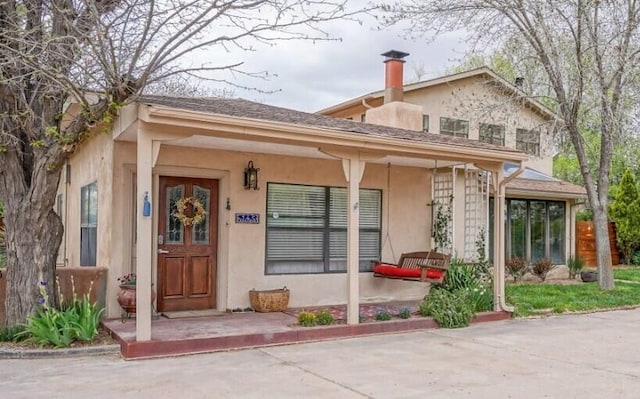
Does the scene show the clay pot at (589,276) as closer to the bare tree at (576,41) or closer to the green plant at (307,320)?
the bare tree at (576,41)

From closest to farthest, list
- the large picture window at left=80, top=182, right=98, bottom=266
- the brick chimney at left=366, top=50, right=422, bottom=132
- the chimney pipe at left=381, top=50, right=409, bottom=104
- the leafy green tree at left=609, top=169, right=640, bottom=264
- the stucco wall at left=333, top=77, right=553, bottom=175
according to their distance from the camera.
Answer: the large picture window at left=80, top=182, right=98, bottom=266, the brick chimney at left=366, top=50, right=422, bottom=132, the chimney pipe at left=381, top=50, right=409, bottom=104, the stucco wall at left=333, top=77, right=553, bottom=175, the leafy green tree at left=609, top=169, right=640, bottom=264

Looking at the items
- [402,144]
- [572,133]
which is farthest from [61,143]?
[572,133]

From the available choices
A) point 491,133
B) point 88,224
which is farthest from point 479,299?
point 491,133

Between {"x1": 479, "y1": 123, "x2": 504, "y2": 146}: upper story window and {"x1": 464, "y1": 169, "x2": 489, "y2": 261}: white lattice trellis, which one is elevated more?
{"x1": 479, "y1": 123, "x2": 504, "y2": 146}: upper story window

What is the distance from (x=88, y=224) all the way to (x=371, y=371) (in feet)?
18.6

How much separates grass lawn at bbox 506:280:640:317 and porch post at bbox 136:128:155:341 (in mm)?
6000

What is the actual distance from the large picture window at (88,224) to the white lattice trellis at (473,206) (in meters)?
7.03

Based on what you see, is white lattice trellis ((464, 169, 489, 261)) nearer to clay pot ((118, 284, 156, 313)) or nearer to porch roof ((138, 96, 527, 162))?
porch roof ((138, 96, 527, 162))

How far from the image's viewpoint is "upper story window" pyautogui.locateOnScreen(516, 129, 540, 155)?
57.2ft

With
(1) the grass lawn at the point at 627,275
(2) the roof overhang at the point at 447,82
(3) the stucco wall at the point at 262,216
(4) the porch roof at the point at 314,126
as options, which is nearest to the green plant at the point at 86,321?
(3) the stucco wall at the point at 262,216

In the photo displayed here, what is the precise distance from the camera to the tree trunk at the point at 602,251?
1257 cm

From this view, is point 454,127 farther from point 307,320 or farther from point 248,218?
point 307,320

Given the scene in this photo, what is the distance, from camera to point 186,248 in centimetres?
875

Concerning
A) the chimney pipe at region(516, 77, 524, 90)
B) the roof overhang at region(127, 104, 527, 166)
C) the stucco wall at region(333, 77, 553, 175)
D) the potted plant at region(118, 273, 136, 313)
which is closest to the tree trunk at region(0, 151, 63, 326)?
the potted plant at region(118, 273, 136, 313)
